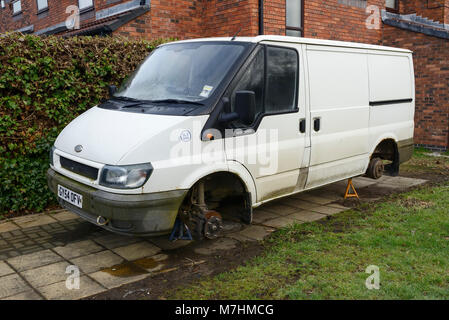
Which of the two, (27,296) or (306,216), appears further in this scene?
(306,216)

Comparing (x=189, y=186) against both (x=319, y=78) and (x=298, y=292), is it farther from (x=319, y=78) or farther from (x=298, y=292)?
(x=319, y=78)

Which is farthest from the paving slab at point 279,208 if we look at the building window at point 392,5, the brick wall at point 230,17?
the building window at point 392,5

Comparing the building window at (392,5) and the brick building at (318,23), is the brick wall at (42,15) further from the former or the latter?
the building window at (392,5)

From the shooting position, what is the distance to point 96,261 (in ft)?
14.3

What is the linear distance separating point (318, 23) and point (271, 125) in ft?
24.5

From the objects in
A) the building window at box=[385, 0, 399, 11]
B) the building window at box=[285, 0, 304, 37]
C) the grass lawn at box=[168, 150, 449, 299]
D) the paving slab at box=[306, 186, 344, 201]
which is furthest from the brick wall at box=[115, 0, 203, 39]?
the building window at box=[385, 0, 399, 11]

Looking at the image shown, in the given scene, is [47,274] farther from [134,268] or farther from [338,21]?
[338,21]

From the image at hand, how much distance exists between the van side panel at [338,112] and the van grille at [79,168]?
2.69 m

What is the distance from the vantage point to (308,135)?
518cm

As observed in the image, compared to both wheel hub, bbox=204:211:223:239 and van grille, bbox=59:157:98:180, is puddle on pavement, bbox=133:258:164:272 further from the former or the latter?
van grille, bbox=59:157:98:180

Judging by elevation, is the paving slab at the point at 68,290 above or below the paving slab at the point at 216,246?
below

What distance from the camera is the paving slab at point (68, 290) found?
11.9ft

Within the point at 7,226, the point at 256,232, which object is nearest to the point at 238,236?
the point at 256,232

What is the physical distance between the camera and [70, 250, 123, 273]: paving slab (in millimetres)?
4215
